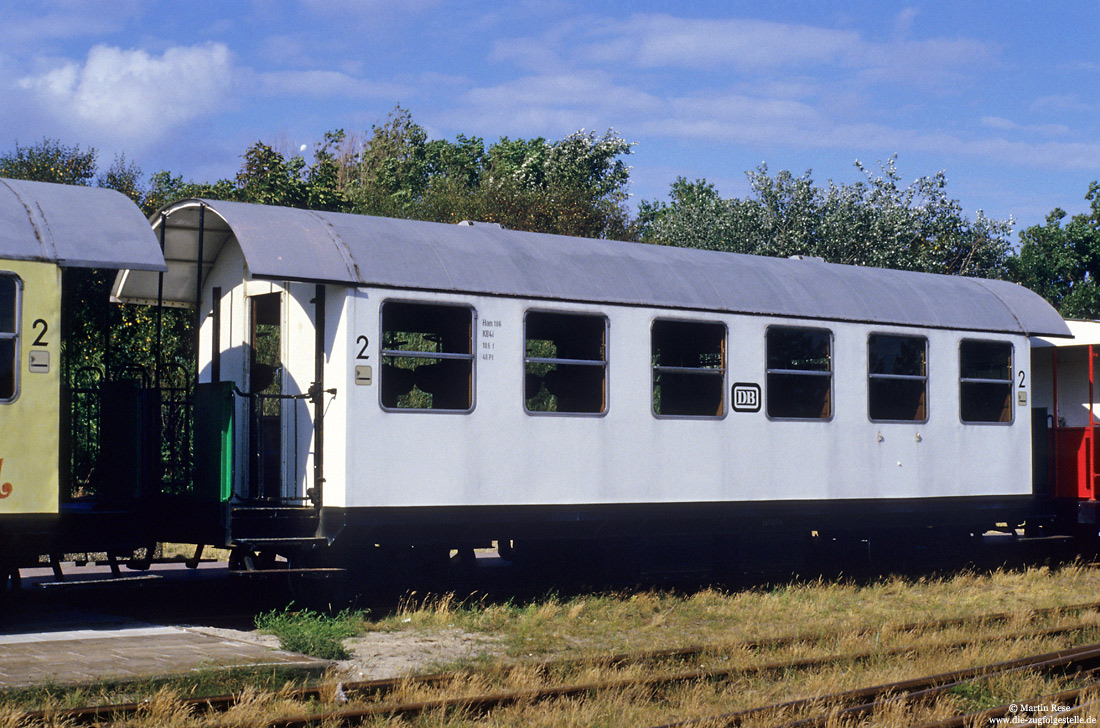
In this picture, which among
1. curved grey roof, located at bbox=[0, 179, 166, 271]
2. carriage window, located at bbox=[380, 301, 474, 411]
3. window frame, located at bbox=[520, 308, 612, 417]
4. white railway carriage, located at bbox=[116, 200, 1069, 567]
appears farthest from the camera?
window frame, located at bbox=[520, 308, 612, 417]

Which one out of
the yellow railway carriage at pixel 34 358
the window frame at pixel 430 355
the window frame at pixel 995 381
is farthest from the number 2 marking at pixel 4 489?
the window frame at pixel 995 381

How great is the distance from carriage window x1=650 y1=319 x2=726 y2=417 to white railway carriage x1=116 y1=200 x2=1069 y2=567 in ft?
0.08

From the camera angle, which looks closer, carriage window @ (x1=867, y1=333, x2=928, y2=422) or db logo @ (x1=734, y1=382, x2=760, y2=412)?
db logo @ (x1=734, y1=382, x2=760, y2=412)

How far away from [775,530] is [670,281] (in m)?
2.94

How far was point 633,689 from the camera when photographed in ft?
25.9

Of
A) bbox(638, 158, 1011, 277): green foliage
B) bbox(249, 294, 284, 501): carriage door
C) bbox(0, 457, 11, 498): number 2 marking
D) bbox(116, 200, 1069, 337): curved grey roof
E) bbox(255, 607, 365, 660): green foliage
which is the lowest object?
bbox(255, 607, 365, 660): green foliage

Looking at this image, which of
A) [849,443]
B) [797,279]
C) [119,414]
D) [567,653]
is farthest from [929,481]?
[119,414]

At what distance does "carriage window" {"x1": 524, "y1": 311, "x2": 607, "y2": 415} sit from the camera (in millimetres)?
11430

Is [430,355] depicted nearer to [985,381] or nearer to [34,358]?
[34,358]

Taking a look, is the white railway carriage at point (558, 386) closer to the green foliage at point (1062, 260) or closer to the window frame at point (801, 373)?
the window frame at point (801, 373)

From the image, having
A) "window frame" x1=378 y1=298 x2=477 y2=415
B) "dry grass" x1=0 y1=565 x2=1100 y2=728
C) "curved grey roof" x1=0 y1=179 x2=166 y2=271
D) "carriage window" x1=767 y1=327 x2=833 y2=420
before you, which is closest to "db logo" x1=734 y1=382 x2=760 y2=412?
"carriage window" x1=767 y1=327 x2=833 y2=420

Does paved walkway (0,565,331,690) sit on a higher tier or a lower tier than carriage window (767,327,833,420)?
lower

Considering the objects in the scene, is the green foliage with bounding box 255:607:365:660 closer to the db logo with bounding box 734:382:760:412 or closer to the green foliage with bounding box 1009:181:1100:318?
the db logo with bounding box 734:382:760:412

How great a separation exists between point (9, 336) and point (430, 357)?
3391 millimetres
